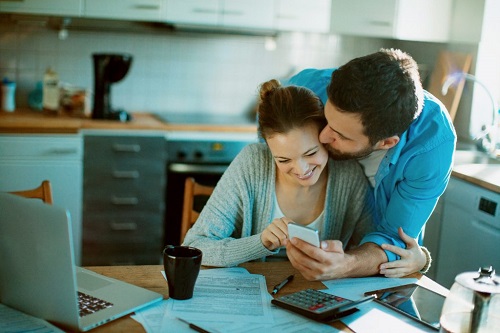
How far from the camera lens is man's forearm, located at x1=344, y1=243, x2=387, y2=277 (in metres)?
1.67

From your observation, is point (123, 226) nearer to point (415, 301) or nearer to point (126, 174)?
point (126, 174)

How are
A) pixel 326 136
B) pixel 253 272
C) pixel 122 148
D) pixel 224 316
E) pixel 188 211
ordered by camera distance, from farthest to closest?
pixel 122 148
pixel 188 211
pixel 326 136
pixel 253 272
pixel 224 316

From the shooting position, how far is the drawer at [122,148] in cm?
348

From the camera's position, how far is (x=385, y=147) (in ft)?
6.13

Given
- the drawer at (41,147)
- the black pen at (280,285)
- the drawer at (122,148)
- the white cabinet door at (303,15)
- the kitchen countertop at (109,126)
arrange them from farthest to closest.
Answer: the white cabinet door at (303,15)
the drawer at (122,148)
the drawer at (41,147)
the kitchen countertop at (109,126)
the black pen at (280,285)

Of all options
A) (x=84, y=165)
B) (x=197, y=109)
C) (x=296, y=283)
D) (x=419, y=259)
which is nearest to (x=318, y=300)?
(x=296, y=283)

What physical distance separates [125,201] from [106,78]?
0.69 meters

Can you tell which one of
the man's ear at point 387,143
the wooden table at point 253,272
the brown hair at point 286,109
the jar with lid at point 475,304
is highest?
the brown hair at point 286,109

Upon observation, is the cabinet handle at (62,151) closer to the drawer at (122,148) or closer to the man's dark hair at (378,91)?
A: the drawer at (122,148)

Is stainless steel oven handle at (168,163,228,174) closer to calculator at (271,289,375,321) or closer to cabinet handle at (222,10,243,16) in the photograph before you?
cabinet handle at (222,10,243,16)

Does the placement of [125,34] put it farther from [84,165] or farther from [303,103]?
[303,103]

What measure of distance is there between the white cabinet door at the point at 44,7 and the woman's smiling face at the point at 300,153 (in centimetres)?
214

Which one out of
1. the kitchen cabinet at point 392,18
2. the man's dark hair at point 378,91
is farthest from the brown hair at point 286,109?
the kitchen cabinet at point 392,18

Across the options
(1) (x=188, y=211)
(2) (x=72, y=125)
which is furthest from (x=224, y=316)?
(2) (x=72, y=125)
